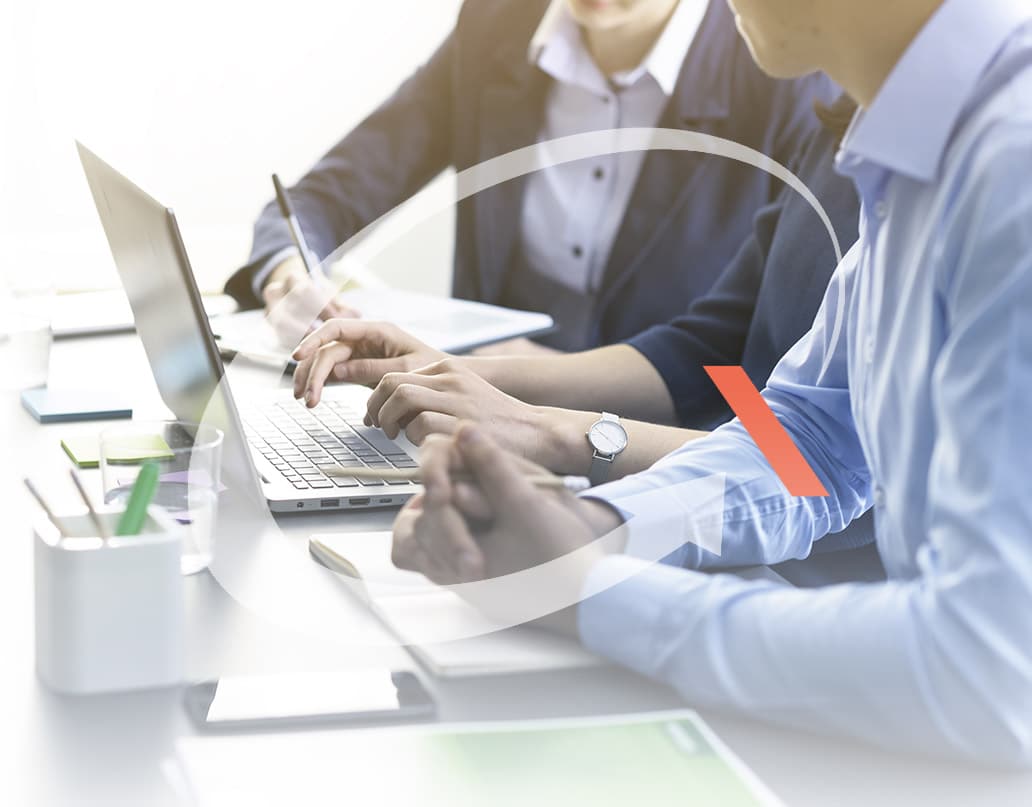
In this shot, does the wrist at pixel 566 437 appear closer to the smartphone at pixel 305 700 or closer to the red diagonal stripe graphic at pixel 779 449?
the red diagonal stripe graphic at pixel 779 449

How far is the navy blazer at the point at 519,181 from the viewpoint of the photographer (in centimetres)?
157

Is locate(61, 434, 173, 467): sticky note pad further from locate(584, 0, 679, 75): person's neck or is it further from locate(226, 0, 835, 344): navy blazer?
locate(584, 0, 679, 75): person's neck

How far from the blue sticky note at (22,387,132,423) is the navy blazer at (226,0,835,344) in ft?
1.36

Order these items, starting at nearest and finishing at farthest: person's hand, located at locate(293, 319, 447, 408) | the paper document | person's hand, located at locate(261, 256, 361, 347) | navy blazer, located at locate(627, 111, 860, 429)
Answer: the paper document, navy blazer, located at locate(627, 111, 860, 429), person's hand, located at locate(293, 319, 447, 408), person's hand, located at locate(261, 256, 361, 347)

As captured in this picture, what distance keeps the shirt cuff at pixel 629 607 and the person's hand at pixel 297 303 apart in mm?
736

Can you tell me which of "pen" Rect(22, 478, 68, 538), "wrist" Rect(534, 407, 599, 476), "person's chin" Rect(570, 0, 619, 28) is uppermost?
"person's chin" Rect(570, 0, 619, 28)

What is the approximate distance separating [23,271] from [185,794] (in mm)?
965

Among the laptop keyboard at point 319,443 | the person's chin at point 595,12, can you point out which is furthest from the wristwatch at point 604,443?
the person's chin at point 595,12

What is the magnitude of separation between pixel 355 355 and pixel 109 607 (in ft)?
1.76

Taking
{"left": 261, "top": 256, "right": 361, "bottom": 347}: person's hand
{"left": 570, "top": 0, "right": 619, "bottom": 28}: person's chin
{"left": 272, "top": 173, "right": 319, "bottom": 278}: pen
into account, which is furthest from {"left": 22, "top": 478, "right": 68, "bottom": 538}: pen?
{"left": 570, "top": 0, "right": 619, "bottom": 28}: person's chin

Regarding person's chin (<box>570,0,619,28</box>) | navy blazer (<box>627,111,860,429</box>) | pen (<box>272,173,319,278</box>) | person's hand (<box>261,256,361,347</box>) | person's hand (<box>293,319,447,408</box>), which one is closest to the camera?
→ navy blazer (<box>627,111,860,429</box>)

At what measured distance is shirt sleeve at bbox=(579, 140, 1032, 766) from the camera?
1.74 feet

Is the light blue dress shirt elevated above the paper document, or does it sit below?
above

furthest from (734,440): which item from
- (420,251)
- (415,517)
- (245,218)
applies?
(245,218)
